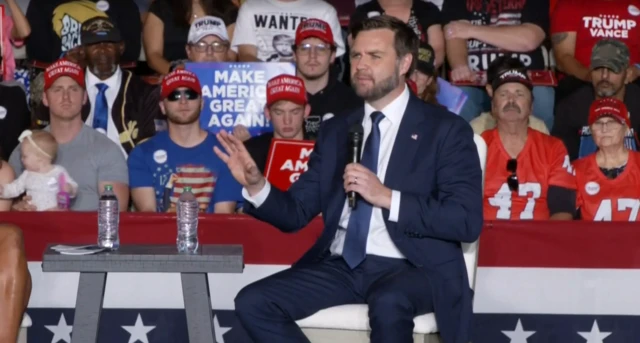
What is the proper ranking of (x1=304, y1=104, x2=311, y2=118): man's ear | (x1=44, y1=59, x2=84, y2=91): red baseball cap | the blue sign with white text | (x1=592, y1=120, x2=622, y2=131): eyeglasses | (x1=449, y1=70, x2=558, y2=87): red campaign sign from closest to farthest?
(x1=592, y1=120, x2=622, y2=131): eyeglasses
(x1=44, y1=59, x2=84, y2=91): red baseball cap
(x1=304, y1=104, x2=311, y2=118): man's ear
the blue sign with white text
(x1=449, y1=70, x2=558, y2=87): red campaign sign

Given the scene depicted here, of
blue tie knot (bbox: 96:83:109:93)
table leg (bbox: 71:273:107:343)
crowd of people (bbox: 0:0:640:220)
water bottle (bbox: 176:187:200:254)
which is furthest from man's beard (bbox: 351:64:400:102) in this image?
blue tie knot (bbox: 96:83:109:93)

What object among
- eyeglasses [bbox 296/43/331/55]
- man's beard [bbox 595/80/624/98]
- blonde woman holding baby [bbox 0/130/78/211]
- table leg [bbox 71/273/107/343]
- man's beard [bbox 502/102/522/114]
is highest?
eyeglasses [bbox 296/43/331/55]

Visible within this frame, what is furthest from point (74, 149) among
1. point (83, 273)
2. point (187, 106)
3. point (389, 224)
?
point (389, 224)

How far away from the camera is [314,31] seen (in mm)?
8484

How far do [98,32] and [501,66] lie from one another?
2677 mm

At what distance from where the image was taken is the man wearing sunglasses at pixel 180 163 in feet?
24.9

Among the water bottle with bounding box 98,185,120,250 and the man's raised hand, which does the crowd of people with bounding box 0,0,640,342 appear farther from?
the water bottle with bounding box 98,185,120,250

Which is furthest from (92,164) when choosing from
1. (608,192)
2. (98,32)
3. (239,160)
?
(608,192)

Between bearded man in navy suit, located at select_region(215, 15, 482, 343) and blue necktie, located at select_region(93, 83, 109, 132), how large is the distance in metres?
2.91

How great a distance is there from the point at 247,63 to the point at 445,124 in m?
2.94

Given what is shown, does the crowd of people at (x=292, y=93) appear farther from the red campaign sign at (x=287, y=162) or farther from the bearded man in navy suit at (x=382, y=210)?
the bearded man in navy suit at (x=382, y=210)

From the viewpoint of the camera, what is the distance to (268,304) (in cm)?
552

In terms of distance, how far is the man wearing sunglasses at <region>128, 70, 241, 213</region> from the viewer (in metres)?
7.58

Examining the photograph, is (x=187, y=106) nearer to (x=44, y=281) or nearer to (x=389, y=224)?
(x=44, y=281)
